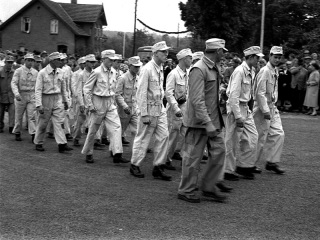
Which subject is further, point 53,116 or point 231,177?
point 53,116

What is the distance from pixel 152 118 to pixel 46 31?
56779 millimetres

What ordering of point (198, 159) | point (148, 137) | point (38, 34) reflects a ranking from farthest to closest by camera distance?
point (38, 34) < point (148, 137) < point (198, 159)

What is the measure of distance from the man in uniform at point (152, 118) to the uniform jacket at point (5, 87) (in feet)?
22.0

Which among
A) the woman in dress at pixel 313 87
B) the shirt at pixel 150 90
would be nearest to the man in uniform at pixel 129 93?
the shirt at pixel 150 90

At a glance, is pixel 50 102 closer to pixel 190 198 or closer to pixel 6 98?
pixel 6 98

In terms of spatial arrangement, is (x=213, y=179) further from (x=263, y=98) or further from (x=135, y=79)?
(x=135, y=79)

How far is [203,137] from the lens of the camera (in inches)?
295

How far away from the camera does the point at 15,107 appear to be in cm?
1379

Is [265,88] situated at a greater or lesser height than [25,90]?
greater

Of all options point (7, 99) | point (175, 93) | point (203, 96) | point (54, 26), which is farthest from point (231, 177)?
point (54, 26)

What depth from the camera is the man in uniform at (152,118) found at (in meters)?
8.92

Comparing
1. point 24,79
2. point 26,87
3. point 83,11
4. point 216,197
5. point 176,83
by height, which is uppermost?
point 83,11

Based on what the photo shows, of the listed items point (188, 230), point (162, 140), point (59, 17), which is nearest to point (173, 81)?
point (162, 140)

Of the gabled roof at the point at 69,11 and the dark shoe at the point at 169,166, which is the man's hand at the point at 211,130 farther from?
the gabled roof at the point at 69,11
